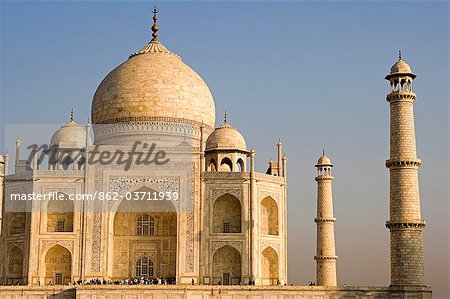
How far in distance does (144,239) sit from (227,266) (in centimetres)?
301

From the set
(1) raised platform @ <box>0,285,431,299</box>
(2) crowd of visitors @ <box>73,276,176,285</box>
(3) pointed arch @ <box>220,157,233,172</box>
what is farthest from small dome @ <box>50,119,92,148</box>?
(1) raised platform @ <box>0,285,431,299</box>

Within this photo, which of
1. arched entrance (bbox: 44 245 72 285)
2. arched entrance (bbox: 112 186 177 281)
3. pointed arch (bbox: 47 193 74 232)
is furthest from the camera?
arched entrance (bbox: 112 186 177 281)

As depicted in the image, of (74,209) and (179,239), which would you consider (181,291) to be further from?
(74,209)

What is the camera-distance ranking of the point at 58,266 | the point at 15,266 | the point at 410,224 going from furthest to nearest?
the point at 15,266 < the point at 58,266 < the point at 410,224

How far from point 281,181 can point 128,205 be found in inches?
208

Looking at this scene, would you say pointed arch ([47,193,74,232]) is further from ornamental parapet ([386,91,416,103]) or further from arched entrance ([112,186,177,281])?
ornamental parapet ([386,91,416,103])

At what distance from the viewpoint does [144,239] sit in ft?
89.0

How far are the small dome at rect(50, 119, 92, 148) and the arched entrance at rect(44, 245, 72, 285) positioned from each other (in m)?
4.72

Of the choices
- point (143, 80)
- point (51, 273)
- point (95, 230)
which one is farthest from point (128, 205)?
point (143, 80)

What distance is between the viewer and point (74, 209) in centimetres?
2591

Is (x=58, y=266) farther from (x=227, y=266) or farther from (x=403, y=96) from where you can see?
(x=403, y=96)

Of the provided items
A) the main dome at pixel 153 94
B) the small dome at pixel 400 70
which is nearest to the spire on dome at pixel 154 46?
the main dome at pixel 153 94

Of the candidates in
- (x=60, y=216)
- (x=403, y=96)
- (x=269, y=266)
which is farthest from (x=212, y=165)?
(x=403, y=96)

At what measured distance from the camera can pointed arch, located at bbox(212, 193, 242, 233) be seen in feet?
87.5
